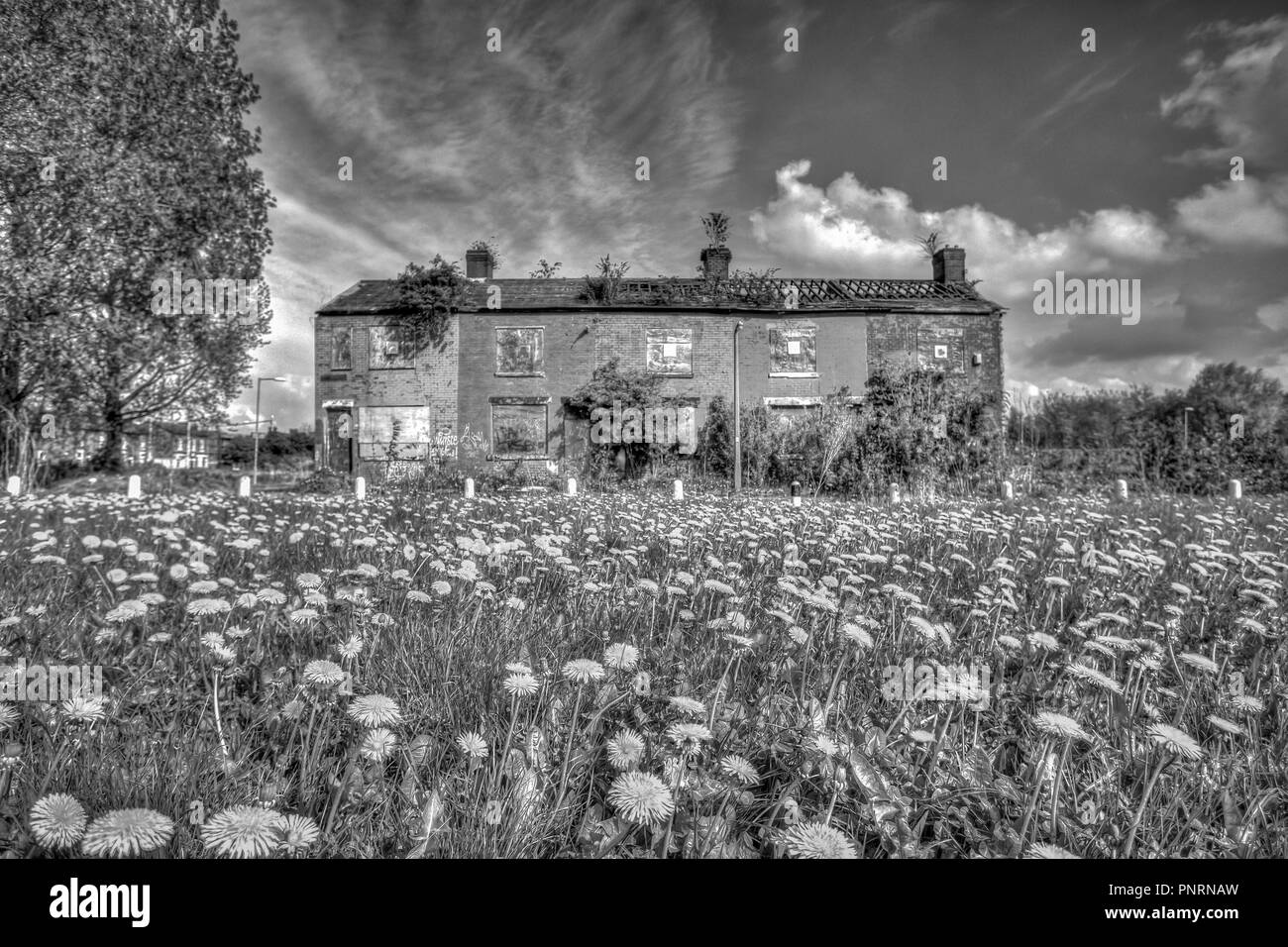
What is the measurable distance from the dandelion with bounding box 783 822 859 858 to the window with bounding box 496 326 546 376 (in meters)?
19.8

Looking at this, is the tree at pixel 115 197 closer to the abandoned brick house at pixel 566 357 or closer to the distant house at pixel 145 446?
the distant house at pixel 145 446

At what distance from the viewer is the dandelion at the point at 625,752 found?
1.12 m

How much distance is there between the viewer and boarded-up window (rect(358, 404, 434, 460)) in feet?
64.3

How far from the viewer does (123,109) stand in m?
10.7

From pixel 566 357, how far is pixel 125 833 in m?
19.9

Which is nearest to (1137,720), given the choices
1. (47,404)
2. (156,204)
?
(156,204)

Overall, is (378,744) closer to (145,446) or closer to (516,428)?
(516,428)

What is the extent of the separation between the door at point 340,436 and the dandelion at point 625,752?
67.8ft

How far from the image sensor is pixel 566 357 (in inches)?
790

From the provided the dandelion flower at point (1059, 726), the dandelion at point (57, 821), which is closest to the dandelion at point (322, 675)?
the dandelion at point (57, 821)

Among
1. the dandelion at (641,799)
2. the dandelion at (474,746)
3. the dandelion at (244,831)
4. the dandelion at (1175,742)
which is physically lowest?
the dandelion at (474,746)

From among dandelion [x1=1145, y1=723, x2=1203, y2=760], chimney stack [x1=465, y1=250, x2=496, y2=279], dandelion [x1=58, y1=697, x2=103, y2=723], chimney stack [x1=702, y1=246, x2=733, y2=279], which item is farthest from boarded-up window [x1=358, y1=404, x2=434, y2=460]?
dandelion [x1=1145, y1=723, x2=1203, y2=760]
